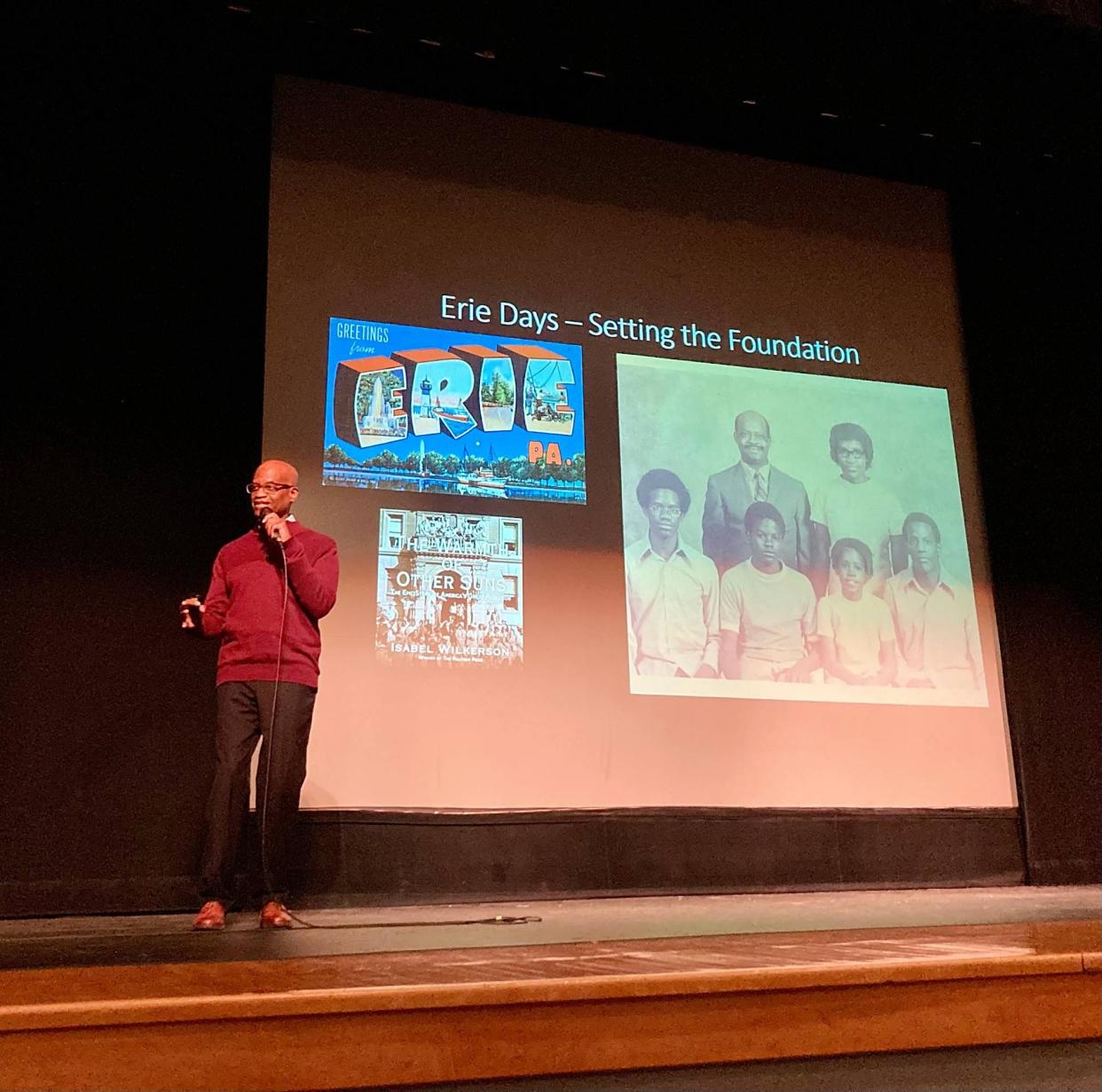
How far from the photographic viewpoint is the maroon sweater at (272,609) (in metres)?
2.80

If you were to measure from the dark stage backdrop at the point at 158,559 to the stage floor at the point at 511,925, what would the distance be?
6.0 inches

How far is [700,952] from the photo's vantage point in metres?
1.48

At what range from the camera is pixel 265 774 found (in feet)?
9.16

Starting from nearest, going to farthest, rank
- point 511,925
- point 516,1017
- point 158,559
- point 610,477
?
1. point 516,1017
2. point 511,925
3. point 158,559
4. point 610,477

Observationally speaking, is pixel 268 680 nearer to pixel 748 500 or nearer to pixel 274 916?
pixel 274 916

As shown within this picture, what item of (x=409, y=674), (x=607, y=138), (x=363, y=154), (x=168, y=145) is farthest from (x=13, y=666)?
(x=607, y=138)

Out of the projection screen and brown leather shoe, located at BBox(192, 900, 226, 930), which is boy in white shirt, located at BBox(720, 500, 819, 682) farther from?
brown leather shoe, located at BBox(192, 900, 226, 930)

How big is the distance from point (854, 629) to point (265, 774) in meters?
2.25

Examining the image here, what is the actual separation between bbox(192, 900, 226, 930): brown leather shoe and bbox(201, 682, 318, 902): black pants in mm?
27

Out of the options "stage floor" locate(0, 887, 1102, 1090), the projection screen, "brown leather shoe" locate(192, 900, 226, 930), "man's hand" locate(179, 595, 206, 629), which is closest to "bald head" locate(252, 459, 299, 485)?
"man's hand" locate(179, 595, 206, 629)

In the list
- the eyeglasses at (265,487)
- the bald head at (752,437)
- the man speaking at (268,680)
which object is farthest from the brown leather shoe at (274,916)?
the bald head at (752,437)

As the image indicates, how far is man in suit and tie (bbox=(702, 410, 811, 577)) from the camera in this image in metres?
3.98

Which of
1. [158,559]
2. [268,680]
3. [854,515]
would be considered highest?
[854,515]

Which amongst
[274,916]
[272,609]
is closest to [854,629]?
[272,609]
